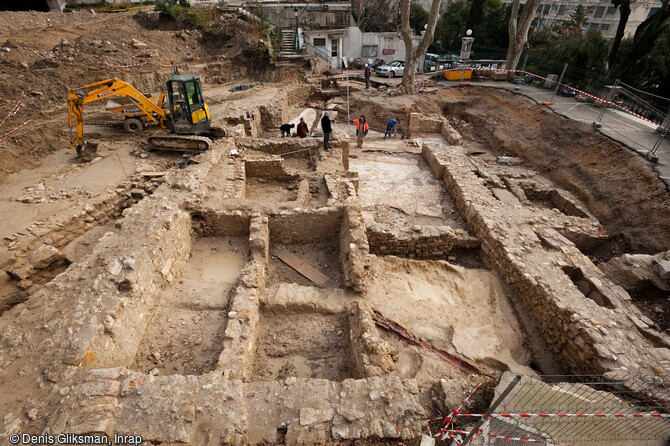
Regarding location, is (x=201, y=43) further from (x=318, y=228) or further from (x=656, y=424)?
(x=656, y=424)

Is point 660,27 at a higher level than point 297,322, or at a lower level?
Result: higher

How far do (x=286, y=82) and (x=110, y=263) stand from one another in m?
16.1

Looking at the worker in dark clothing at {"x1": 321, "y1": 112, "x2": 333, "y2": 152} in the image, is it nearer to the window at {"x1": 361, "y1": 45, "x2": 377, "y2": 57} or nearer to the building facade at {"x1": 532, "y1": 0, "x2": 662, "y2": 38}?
the window at {"x1": 361, "y1": 45, "x2": 377, "y2": 57}

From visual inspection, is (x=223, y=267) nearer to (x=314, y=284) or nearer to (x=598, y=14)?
(x=314, y=284)

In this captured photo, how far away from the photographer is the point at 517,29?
57.3ft

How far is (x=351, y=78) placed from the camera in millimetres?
20125

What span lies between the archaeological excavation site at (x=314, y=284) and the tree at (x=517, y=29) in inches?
284

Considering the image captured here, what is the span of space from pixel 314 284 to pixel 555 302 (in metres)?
4.20

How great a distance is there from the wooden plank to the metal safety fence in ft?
11.3

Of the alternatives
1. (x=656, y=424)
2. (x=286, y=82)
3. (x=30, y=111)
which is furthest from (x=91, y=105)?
(x=656, y=424)

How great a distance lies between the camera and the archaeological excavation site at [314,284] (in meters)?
3.33

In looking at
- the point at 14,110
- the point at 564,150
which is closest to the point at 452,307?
the point at 564,150

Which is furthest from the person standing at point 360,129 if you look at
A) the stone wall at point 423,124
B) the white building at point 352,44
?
the white building at point 352,44

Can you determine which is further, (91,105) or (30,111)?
(91,105)
